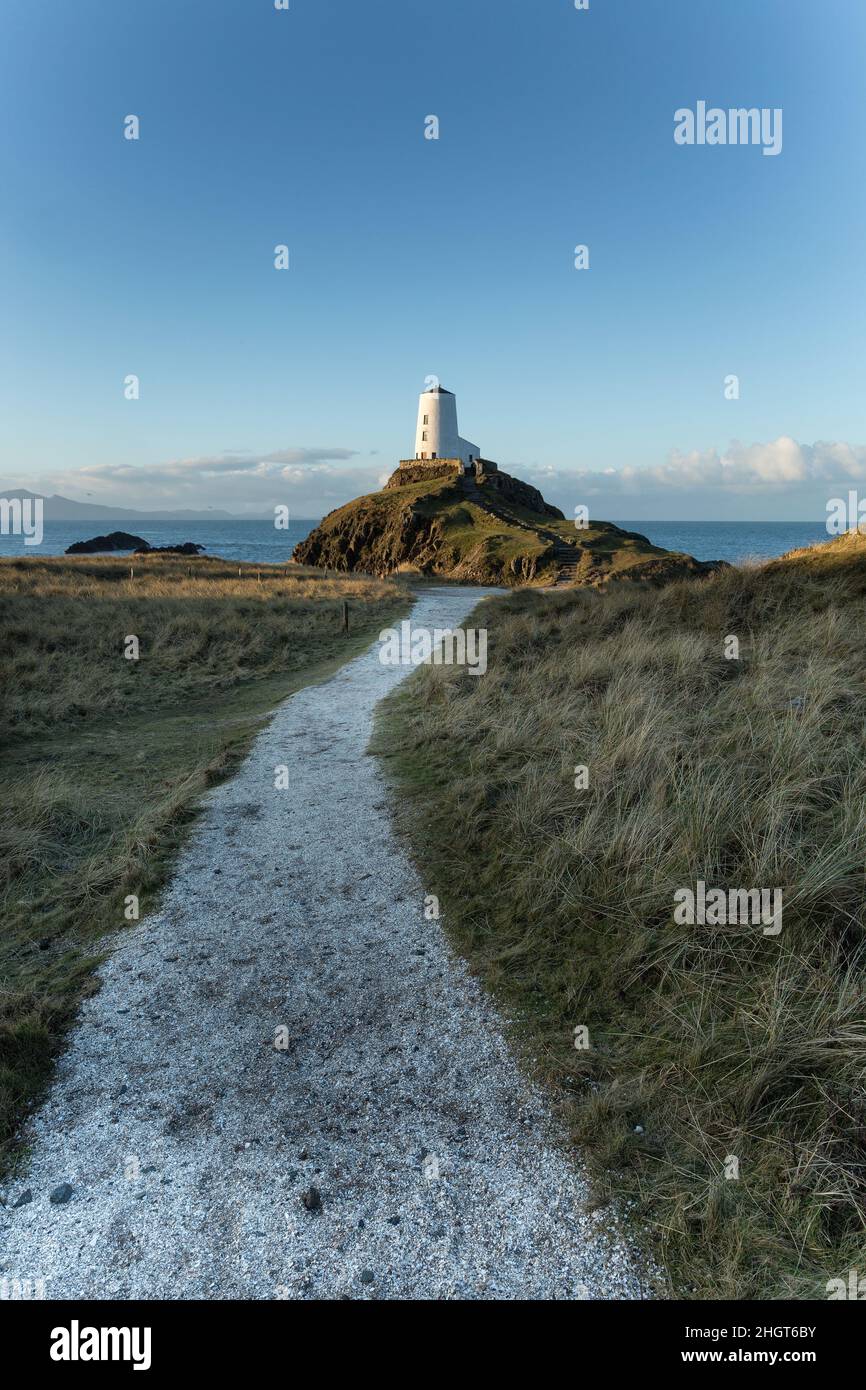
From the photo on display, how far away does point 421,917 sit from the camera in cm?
591

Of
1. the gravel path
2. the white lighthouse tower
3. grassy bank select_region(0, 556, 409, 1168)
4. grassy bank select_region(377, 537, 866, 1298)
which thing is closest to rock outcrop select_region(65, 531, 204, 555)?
the white lighthouse tower

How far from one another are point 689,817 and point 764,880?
94 cm

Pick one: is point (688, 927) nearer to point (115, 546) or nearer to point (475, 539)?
point (475, 539)

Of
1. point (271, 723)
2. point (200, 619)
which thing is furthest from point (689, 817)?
point (200, 619)

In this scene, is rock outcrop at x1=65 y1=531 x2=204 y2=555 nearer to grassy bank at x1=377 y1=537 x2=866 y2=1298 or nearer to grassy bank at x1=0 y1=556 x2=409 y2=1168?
grassy bank at x1=0 y1=556 x2=409 y2=1168

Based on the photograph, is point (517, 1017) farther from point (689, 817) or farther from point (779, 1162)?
point (689, 817)

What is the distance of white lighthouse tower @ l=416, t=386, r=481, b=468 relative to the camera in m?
80.5

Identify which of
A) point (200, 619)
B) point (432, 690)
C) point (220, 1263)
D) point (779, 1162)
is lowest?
point (220, 1263)

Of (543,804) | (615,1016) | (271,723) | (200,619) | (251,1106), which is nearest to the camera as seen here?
(251,1106)

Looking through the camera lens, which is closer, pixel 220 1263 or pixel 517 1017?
pixel 220 1263

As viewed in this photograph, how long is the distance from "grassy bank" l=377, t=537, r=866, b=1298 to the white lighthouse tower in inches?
3007

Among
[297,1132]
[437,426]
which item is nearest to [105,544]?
[437,426]

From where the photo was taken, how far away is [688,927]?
4.88 metres

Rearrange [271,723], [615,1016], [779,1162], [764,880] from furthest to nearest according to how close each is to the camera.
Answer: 1. [271,723]
2. [764,880]
3. [615,1016]
4. [779,1162]
